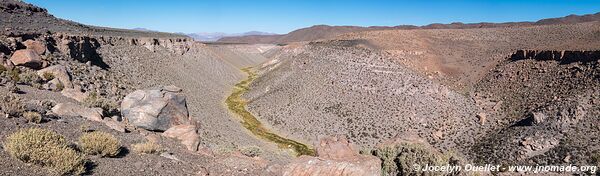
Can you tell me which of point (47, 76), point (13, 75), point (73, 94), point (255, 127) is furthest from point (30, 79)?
point (255, 127)

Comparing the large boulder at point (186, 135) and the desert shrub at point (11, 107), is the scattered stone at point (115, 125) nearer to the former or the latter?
the large boulder at point (186, 135)

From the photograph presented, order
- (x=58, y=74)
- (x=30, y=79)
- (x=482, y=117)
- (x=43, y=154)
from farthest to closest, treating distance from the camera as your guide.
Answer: (x=482, y=117)
(x=58, y=74)
(x=30, y=79)
(x=43, y=154)

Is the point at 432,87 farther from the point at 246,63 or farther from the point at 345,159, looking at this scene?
the point at 246,63

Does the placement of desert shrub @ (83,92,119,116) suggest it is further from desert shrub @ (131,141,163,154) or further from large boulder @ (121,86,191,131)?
desert shrub @ (131,141,163,154)

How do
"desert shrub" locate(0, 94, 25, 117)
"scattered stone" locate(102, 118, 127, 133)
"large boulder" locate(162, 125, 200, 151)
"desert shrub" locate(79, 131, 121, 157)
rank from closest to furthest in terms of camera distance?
"desert shrub" locate(79, 131, 121, 157) → "desert shrub" locate(0, 94, 25, 117) → "scattered stone" locate(102, 118, 127, 133) → "large boulder" locate(162, 125, 200, 151)

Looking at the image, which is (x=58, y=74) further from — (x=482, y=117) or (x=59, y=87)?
(x=482, y=117)

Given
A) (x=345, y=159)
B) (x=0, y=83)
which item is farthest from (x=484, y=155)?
(x=0, y=83)

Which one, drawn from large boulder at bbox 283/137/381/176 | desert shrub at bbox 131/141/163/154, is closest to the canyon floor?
large boulder at bbox 283/137/381/176
